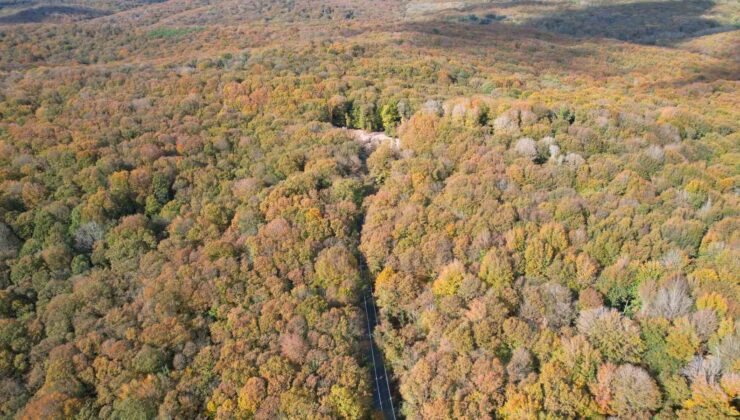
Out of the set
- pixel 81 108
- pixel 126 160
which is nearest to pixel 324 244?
pixel 126 160

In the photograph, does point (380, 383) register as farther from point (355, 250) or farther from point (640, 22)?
point (640, 22)

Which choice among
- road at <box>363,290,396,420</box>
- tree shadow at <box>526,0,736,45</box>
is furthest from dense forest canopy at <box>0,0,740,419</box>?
tree shadow at <box>526,0,736,45</box>

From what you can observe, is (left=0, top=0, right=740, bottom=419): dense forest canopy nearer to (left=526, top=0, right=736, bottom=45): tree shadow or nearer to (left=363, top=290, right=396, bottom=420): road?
(left=363, top=290, right=396, bottom=420): road

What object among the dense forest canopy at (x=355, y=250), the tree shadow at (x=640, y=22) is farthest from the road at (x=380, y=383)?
the tree shadow at (x=640, y=22)

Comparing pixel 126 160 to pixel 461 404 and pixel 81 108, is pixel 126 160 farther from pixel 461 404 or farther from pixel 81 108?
pixel 461 404

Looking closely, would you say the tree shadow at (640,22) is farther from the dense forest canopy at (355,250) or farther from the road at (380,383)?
the road at (380,383)

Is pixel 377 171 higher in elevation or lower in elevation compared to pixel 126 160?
lower
